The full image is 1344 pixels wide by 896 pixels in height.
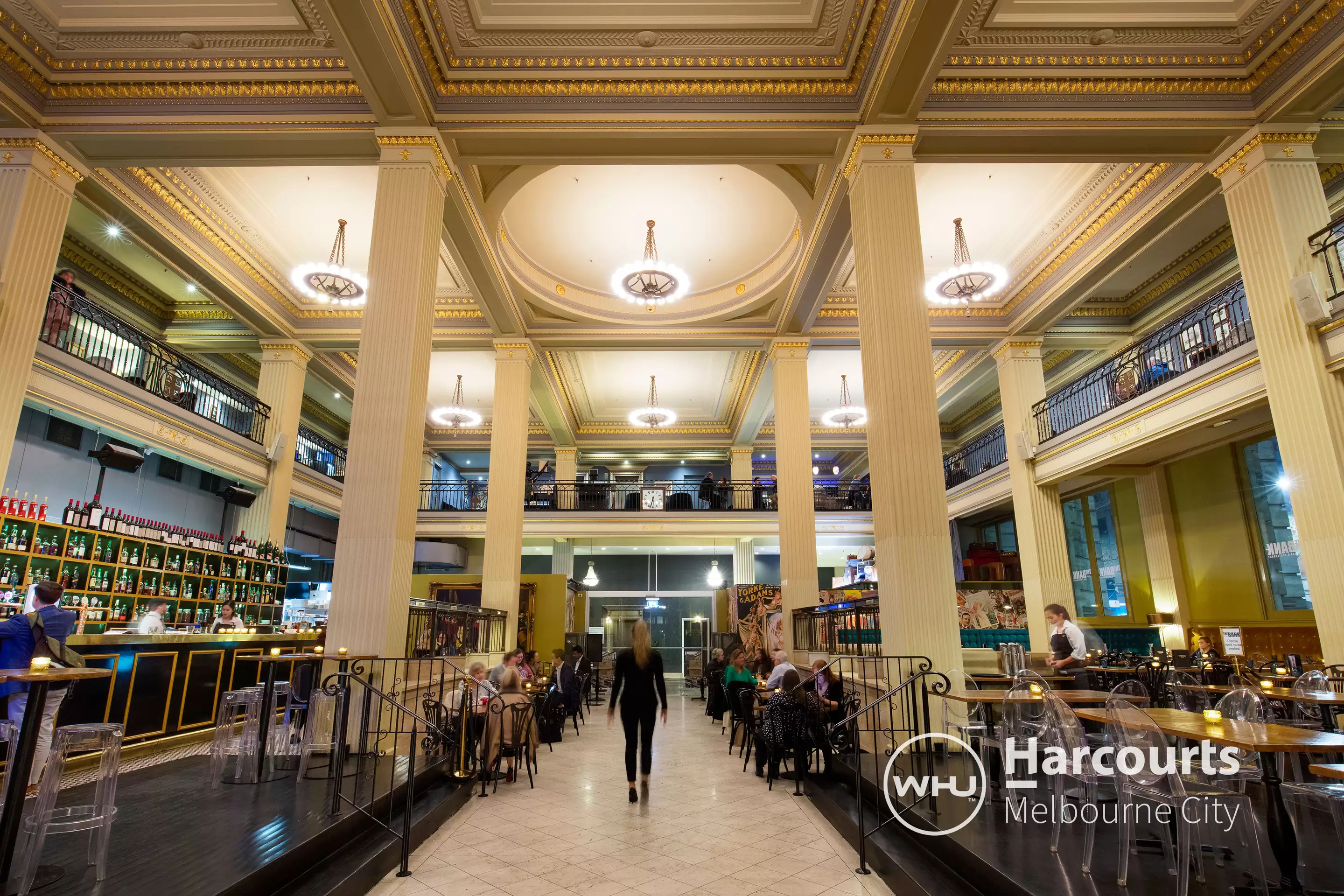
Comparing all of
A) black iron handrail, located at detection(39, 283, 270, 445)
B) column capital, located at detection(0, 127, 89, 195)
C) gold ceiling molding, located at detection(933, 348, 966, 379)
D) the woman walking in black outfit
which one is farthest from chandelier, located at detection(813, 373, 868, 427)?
column capital, located at detection(0, 127, 89, 195)

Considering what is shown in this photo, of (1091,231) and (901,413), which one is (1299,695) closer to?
(901,413)

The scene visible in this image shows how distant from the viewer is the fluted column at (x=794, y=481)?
1131 cm

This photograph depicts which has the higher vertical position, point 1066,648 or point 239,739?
point 1066,648

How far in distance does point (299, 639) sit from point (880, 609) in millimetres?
7297

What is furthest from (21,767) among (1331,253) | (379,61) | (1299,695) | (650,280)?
(1331,253)

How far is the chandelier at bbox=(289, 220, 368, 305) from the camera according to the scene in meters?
9.95

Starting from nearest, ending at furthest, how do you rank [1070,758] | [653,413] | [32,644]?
[1070,758] → [32,644] → [653,413]

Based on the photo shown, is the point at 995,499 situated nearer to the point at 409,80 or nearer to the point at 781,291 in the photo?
the point at 781,291

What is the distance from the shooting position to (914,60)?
267 inches

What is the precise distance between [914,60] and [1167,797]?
654 centimetres

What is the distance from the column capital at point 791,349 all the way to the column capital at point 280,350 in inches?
356

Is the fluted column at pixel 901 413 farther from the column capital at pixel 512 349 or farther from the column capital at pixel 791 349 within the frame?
the column capital at pixel 512 349

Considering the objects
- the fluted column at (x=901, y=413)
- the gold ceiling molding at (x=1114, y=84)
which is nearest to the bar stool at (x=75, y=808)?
the fluted column at (x=901, y=413)

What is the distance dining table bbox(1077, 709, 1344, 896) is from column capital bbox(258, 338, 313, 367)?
14.0m
